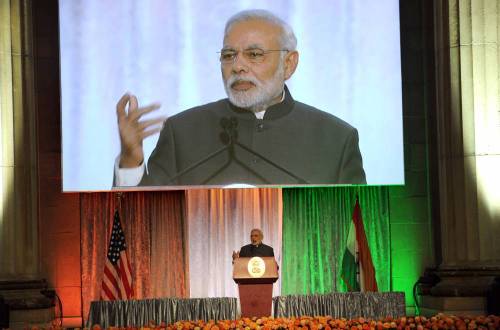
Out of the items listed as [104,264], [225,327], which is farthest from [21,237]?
[225,327]

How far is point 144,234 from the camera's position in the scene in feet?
62.2

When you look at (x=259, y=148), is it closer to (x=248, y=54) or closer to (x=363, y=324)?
(x=248, y=54)

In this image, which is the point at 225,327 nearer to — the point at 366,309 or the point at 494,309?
the point at 366,309

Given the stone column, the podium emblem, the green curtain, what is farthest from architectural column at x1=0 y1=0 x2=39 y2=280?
the stone column

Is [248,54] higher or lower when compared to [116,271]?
higher

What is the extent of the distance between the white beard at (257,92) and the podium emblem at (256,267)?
162 inches

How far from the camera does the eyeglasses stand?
17859mm

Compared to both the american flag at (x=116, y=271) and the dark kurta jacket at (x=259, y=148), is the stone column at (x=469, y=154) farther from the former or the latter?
the american flag at (x=116, y=271)

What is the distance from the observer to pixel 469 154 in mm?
16844

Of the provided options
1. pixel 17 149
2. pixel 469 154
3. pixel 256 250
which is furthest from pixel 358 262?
pixel 17 149

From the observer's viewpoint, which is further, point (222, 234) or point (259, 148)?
point (222, 234)

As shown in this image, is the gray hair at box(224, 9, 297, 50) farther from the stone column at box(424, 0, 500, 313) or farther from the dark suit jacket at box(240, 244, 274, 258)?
the dark suit jacket at box(240, 244, 274, 258)

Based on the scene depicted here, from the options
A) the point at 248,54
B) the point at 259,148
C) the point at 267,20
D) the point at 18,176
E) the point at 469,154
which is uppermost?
the point at 267,20

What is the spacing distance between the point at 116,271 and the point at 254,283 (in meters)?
4.33
